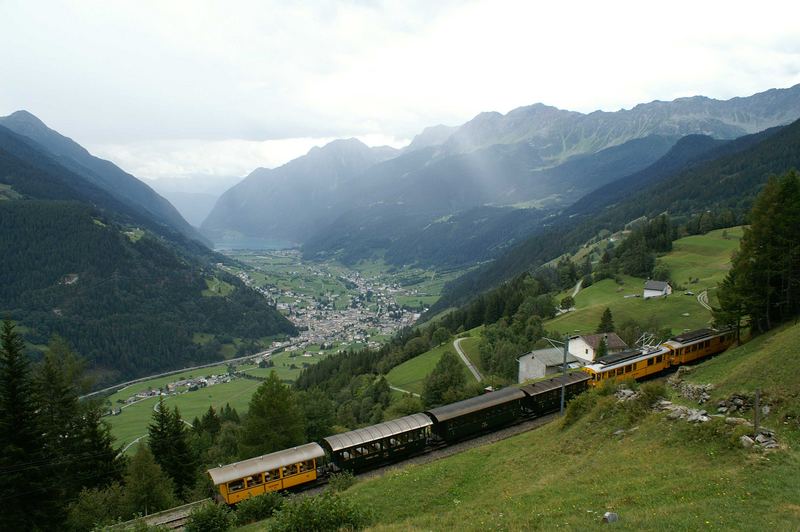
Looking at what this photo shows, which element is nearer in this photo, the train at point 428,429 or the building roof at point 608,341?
the train at point 428,429

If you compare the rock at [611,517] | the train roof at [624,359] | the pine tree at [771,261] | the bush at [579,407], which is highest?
the pine tree at [771,261]

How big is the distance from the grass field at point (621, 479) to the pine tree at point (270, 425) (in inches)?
575

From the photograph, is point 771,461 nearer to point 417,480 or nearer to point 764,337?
point 417,480

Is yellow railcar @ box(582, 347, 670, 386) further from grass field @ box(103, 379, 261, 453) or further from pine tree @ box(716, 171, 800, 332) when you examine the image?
grass field @ box(103, 379, 261, 453)

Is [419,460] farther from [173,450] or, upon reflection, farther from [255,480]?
[173,450]

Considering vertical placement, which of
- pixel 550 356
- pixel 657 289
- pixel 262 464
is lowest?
pixel 550 356

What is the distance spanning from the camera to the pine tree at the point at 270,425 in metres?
41.1

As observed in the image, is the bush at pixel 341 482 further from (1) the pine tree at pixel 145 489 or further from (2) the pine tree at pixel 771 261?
(2) the pine tree at pixel 771 261

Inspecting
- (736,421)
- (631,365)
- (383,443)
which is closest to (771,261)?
(631,365)

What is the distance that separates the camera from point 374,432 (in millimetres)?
35344

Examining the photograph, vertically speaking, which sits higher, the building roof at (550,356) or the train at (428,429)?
the train at (428,429)

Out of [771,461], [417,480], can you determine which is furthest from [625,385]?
[417,480]

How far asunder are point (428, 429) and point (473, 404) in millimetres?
4383

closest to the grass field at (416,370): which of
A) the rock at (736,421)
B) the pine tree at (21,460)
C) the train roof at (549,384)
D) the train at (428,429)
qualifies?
the train roof at (549,384)
